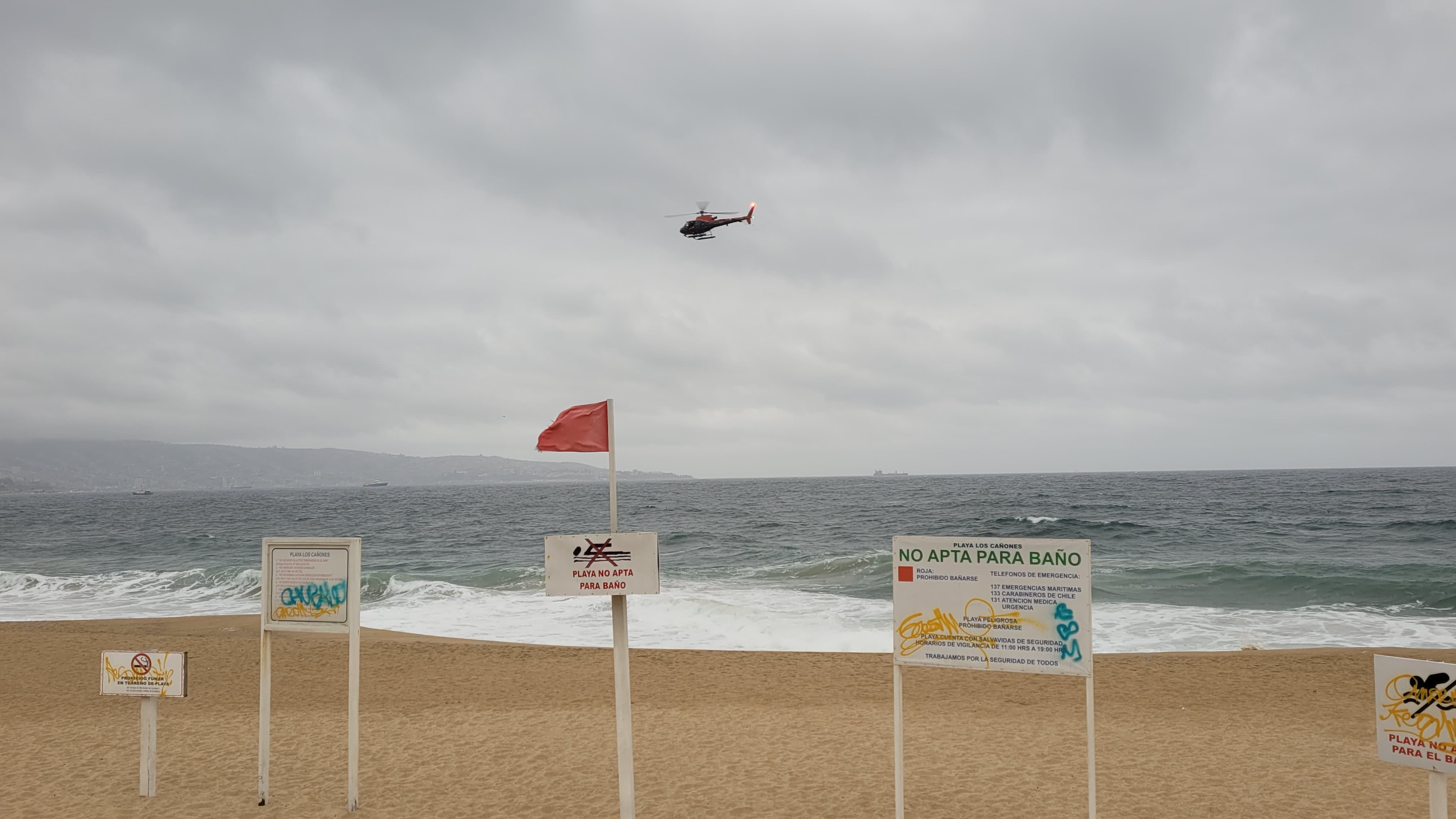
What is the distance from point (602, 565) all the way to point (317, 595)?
2.46 m

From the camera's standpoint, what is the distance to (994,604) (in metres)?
5.60

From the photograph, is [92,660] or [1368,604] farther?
[1368,604]

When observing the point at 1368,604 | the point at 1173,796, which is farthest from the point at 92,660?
the point at 1368,604

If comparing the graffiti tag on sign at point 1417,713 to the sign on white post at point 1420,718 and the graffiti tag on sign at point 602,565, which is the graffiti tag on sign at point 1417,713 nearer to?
the sign on white post at point 1420,718

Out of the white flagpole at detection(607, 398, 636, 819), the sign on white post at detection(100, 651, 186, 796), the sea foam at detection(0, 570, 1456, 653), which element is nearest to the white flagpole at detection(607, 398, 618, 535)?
the white flagpole at detection(607, 398, 636, 819)

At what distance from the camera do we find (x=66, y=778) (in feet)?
24.7

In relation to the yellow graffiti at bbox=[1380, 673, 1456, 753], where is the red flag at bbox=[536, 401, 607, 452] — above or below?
above

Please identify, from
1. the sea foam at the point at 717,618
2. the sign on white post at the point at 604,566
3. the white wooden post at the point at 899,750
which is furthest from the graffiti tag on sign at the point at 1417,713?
the sea foam at the point at 717,618

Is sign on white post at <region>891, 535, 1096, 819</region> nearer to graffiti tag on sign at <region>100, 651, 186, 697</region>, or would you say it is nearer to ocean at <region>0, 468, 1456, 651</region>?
ocean at <region>0, 468, 1456, 651</region>

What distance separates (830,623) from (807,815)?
10937mm

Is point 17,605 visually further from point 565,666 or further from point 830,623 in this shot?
point 830,623

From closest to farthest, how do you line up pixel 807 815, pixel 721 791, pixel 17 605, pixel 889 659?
1. pixel 807 815
2. pixel 721 791
3. pixel 889 659
4. pixel 17 605

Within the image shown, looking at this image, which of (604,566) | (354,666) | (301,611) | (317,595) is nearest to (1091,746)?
(604,566)

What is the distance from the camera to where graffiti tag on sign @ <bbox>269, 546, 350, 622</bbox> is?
6566 millimetres
